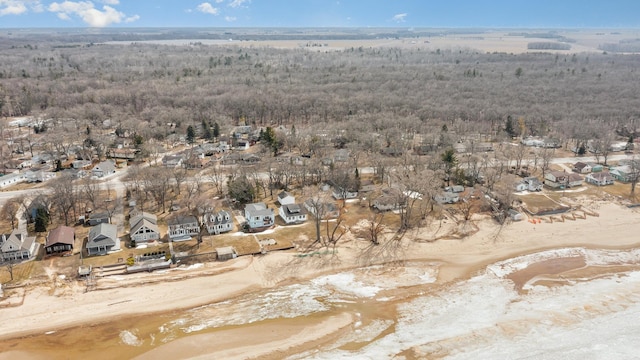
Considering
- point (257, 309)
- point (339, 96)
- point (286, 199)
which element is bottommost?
point (257, 309)

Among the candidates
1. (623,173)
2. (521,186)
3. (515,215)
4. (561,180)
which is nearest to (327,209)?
(515,215)

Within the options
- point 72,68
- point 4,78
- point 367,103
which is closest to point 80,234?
point 367,103

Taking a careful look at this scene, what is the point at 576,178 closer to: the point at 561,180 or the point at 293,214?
the point at 561,180

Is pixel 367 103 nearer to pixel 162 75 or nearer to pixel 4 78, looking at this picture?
pixel 162 75

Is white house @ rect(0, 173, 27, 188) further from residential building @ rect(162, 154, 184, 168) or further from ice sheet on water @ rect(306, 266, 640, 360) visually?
ice sheet on water @ rect(306, 266, 640, 360)

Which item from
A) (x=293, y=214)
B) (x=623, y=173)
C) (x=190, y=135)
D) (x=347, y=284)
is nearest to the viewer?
(x=347, y=284)

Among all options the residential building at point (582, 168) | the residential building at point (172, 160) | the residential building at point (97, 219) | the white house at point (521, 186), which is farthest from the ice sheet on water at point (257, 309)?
the residential building at point (582, 168)

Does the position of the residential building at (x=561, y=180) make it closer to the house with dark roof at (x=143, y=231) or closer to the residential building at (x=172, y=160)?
the house with dark roof at (x=143, y=231)

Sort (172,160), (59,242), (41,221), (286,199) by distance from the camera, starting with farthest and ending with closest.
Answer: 1. (172,160)
2. (286,199)
3. (41,221)
4. (59,242)
